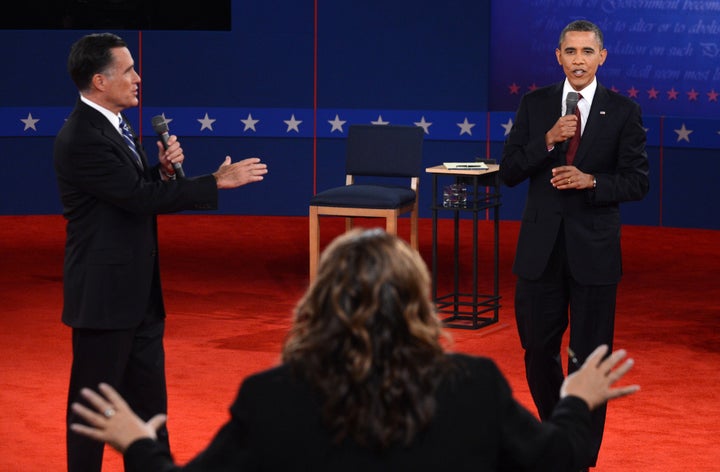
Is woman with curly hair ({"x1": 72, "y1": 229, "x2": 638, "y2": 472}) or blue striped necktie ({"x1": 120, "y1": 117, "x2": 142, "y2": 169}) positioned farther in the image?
blue striped necktie ({"x1": 120, "y1": 117, "x2": 142, "y2": 169})

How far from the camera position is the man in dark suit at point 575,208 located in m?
4.11

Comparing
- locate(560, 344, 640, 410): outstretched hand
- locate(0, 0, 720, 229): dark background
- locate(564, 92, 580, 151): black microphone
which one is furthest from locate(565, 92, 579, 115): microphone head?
locate(0, 0, 720, 229): dark background

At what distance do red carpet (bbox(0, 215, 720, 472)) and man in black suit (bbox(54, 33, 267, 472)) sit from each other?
787 millimetres

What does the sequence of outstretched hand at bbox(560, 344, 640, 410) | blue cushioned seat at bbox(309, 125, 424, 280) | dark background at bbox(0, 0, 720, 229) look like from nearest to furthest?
1. outstretched hand at bbox(560, 344, 640, 410)
2. blue cushioned seat at bbox(309, 125, 424, 280)
3. dark background at bbox(0, 0, 720, 229)

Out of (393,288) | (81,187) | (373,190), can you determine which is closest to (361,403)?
(393,288)

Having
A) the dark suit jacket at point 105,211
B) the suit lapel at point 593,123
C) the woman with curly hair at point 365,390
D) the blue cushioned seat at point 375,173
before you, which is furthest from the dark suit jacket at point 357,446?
the blue cushioned seat at point 375,173

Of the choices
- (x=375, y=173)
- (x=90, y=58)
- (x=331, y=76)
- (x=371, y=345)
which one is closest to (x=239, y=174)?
(x=90, y=58)

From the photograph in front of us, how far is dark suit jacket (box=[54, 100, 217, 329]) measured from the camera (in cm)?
352

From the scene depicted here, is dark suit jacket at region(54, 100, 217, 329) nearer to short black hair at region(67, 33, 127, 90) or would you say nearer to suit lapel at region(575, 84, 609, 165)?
short black hair at region(67, 33, 127, 90)

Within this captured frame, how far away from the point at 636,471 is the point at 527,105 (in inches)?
53.3

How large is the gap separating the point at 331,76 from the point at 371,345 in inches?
343

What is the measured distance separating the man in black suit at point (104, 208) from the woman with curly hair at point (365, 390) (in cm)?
182

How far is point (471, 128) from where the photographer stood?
10203mm

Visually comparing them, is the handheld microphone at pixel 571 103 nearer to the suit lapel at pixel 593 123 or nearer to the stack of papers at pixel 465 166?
the suit lapel at pixel 593 123
